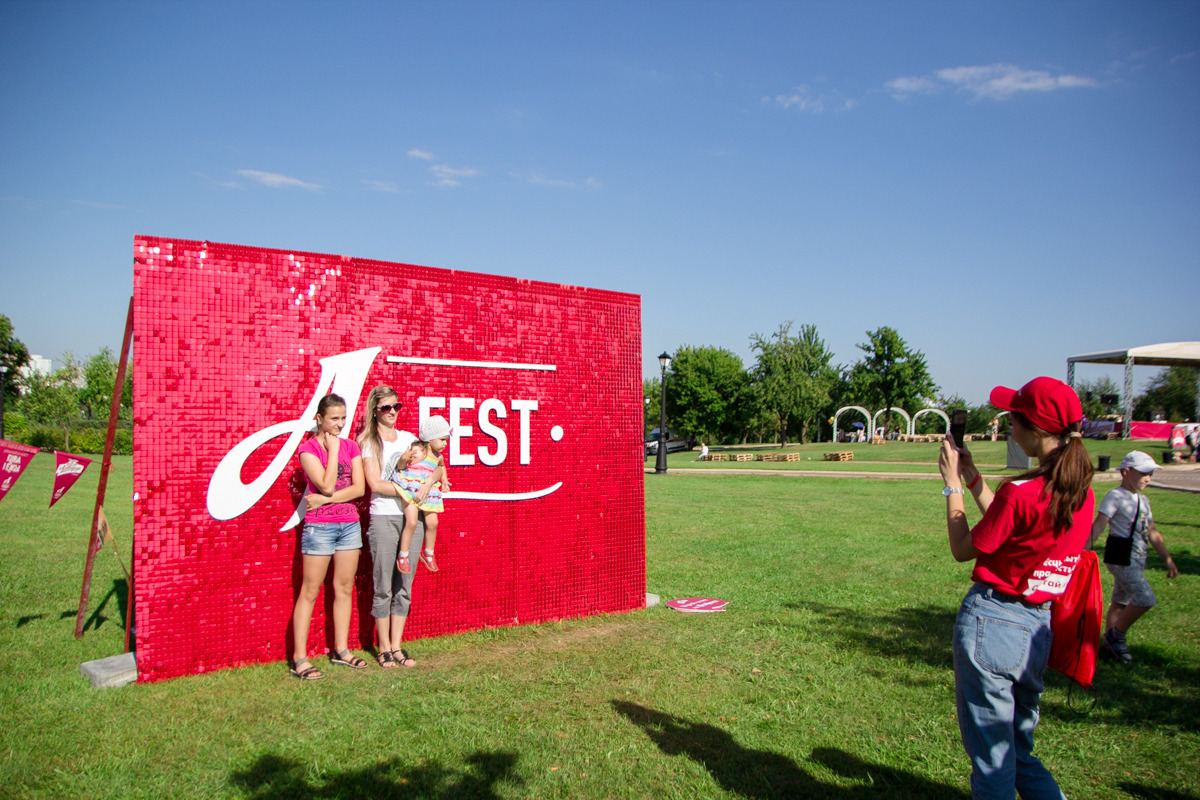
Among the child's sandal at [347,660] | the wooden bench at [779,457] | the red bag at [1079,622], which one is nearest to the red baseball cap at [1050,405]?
the red bag at [1079,622]

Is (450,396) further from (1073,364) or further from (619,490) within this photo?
(1073,364)

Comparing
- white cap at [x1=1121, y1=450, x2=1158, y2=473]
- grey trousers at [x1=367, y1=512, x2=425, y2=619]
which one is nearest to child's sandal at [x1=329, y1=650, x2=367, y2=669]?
grey trousers at [x1=367, y1=512, x2=425, y2=619]

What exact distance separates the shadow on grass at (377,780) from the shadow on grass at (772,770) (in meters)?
0.96

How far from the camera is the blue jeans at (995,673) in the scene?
8.54 feet

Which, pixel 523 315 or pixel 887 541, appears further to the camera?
pixel 887 541

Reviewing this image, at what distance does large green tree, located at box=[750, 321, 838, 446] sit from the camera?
5422 cm

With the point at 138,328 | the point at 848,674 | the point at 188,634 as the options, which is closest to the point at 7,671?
the point at 188,634

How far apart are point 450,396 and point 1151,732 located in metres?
5.28

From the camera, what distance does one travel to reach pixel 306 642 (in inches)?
205

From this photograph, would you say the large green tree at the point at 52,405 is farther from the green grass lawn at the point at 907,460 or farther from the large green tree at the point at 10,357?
the green grass lawn at the point at 907,460

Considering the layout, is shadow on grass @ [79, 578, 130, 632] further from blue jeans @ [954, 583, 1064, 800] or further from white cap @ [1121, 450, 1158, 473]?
white cap @ [1121, 450, 1158, 473]

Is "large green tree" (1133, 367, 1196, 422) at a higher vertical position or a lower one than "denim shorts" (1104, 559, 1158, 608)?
higher

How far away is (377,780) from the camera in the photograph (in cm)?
357

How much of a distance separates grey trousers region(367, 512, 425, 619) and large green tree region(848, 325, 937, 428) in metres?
65.0
